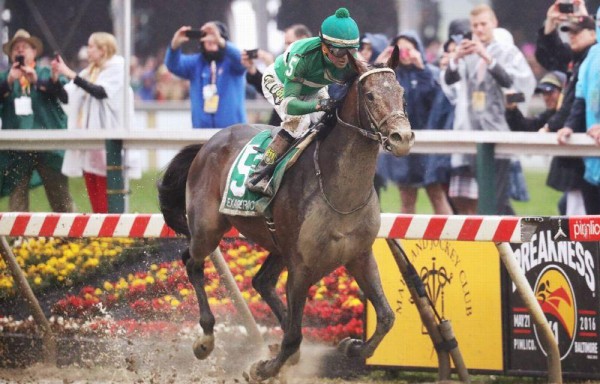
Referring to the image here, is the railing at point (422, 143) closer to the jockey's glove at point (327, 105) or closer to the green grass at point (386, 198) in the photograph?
the green grass at point (386, 198)

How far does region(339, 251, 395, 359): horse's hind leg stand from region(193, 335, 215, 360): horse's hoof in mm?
1146

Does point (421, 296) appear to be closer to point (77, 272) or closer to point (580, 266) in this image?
point (580, 266)

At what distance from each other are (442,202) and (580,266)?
2.74 m

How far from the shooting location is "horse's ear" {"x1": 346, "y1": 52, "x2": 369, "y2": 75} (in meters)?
6.03

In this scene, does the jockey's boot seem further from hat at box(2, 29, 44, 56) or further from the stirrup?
hat at box(2, 29, 44, 56)

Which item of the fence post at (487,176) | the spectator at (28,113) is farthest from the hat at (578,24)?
the spectator at (28,113)

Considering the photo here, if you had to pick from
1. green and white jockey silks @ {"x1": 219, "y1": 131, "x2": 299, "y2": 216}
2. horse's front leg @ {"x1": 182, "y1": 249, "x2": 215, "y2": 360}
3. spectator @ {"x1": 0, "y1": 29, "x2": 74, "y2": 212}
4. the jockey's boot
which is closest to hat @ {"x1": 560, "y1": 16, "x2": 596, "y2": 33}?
green and white jockey silks @ {"x1": 219, "y1": 131, "x2": 299, "y2": 216}

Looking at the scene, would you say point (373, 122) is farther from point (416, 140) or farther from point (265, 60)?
point (265, 60)

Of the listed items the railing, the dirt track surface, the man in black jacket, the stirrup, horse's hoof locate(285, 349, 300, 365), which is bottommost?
the dirt track surface

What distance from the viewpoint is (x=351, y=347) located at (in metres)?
6.59

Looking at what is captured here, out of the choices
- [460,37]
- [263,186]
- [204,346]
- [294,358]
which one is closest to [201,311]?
[204,346]

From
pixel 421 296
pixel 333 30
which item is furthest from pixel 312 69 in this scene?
pixel 421 296

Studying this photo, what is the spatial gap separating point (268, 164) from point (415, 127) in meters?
3.21

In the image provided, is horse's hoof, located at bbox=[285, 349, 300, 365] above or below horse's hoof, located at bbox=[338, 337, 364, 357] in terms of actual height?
below
